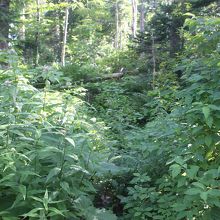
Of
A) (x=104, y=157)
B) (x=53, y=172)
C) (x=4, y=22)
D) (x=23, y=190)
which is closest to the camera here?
(x=23, y=190)

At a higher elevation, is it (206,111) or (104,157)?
(206,111)

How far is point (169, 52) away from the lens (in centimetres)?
1138

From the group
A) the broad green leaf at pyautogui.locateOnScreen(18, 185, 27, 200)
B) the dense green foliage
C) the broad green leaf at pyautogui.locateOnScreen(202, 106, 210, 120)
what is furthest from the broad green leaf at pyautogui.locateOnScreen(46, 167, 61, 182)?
the broad green leaf at pyautogui.locateOnScreen(202, 106, 210, 120)

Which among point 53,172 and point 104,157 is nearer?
point 53,172

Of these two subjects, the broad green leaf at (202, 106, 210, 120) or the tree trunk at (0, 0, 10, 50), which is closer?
the broad green leaf at (202, 106, 210, 120)

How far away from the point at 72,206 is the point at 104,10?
26390 mm

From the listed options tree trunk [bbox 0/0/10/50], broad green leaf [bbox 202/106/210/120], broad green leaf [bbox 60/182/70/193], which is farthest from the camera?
tree trunk [bbox 0/0/10/50]

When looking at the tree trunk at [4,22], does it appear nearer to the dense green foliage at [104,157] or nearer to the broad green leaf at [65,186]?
the dense green foliage at [104,157]

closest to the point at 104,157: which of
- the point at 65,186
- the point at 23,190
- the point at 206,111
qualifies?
the point at 65,186

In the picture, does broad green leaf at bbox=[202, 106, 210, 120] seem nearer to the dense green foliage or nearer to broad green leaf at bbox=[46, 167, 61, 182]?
the dense green foliage

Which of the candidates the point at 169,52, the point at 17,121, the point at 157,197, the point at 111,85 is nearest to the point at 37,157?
the point at 17,121

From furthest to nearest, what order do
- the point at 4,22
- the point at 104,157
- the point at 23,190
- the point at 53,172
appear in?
the point at 4,22 → the point at 104,157 → the point at 53,172 → the point at 23,190

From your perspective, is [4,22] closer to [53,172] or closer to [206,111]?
[53,172]

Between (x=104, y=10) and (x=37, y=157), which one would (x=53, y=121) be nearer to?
(x=37, y=157)
